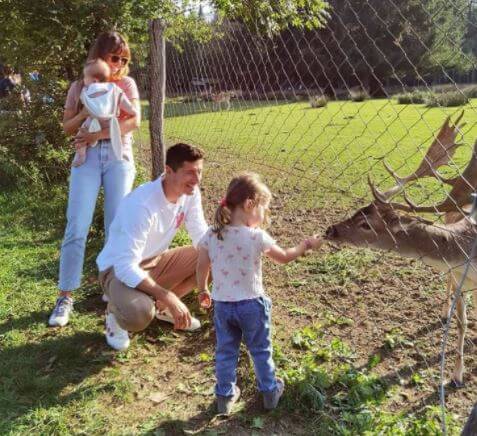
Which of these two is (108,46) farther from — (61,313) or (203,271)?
(61,313)

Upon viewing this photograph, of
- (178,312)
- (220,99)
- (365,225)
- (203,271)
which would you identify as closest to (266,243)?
(203,271)

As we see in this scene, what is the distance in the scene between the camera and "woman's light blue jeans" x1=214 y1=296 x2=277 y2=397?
9.47 feet

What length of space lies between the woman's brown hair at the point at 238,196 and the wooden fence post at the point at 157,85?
2.86 meters

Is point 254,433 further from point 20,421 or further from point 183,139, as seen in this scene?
point 183,139

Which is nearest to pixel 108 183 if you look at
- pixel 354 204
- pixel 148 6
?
pixel 148 6

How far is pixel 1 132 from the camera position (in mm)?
8398

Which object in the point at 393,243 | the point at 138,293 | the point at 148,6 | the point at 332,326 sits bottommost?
the point at 332,326

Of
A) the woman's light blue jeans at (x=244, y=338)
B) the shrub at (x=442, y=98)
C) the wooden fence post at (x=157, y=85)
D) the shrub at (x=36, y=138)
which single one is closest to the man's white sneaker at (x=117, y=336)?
the woman's light blue jeans at (x=244, y=338)

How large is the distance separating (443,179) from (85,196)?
258cm

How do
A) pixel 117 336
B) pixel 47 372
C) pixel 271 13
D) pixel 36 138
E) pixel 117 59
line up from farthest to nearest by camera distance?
pixel 36 138 → pixel 271 13 → pixel 117 59 → pixel 117 336 → pixel 47 372

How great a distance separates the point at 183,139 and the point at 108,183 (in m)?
5.69

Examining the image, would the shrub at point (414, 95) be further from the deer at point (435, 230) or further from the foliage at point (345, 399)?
the foliage at point (345, 399)

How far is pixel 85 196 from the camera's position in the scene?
4031 millimetres

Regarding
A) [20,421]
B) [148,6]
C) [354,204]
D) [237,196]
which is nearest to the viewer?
[237,196]
